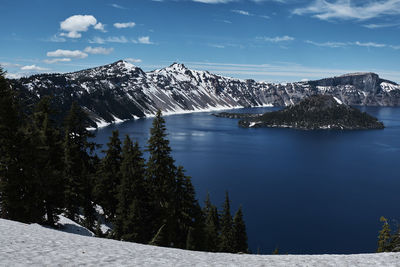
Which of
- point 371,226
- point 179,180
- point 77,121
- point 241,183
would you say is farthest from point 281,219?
point 77,121

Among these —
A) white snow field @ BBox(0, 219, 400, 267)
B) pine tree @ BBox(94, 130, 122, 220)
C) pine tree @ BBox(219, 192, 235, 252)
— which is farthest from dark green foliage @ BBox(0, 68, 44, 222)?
pine tree @ BBox(219, 192, 235, 252)

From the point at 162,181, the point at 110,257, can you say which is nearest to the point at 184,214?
the point at 162,181

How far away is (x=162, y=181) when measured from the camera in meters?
30.7

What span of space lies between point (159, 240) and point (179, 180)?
20.6ft

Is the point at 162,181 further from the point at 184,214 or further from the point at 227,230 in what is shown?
the point at 227,230

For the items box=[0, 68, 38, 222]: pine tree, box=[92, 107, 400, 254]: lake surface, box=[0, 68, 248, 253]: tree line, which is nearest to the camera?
box=[0, 68, 38, 222]: pine tree

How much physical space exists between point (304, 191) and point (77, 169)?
83048mm

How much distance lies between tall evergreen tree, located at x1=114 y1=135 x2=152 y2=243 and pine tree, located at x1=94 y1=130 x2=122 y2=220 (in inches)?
171

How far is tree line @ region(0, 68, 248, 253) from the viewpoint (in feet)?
76.4

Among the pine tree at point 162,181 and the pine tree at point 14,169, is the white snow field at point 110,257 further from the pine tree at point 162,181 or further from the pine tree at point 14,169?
the pine tree at point 162,181

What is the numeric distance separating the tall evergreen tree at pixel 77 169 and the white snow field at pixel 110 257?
1876cm

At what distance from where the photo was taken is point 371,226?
75.5 meters

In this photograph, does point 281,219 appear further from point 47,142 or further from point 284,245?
point 47,142

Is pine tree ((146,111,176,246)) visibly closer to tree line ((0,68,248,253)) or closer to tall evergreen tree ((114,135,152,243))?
tree line ((0,68,248,253))
